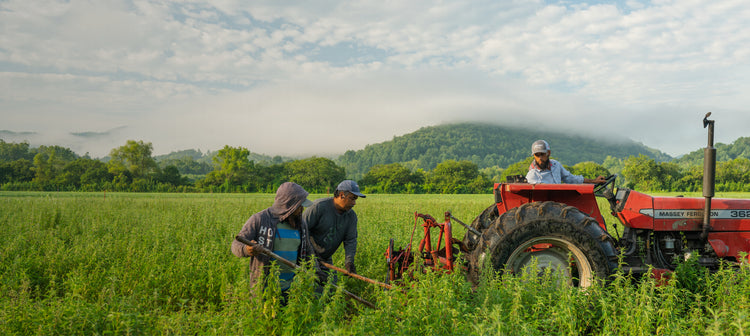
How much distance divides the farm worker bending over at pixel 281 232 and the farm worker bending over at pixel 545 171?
2593 mm

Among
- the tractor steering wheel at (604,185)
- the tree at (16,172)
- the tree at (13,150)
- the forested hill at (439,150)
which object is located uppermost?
the forested hill at (439,150)

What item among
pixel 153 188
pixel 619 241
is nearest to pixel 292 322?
pixel 619 241

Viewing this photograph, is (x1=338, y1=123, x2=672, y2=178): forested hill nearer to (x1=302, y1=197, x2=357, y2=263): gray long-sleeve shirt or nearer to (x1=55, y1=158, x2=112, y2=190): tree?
(x1=55, y1=158, x2=112, y2=190): tree

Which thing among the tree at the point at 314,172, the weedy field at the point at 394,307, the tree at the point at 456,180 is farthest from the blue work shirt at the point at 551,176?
the tree at the point at 314,172

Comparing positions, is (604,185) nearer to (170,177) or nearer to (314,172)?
(170,177)

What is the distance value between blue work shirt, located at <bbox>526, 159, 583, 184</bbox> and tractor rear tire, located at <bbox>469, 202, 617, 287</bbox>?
0.72m

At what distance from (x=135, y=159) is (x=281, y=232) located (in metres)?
61.9

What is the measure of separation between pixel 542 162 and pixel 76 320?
4.73 m

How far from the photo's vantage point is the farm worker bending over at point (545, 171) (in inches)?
190

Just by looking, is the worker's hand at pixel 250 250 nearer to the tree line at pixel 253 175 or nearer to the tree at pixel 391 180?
the tree line at pixel 253 175

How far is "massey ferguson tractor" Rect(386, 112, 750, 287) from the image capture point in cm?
402

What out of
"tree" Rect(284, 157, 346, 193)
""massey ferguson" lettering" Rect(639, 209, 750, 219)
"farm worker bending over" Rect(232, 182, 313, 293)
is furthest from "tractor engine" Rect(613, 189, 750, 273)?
"tree" Rect(284, 157, 346, 193)

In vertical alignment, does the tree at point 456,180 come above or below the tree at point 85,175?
above

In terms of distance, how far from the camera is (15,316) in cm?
331
